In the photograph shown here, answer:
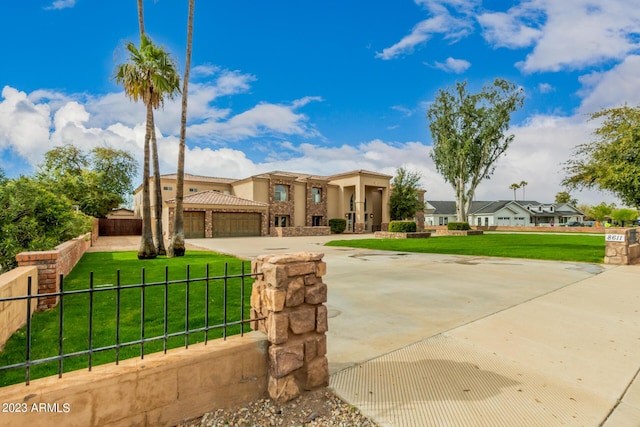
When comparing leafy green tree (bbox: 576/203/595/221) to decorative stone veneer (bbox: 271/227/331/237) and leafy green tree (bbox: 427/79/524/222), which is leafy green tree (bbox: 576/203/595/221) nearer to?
leafy green tree (bbox: 427/79/524/222)

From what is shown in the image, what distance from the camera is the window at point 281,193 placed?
36.3m

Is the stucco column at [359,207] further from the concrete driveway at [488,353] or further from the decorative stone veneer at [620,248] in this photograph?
the concrete driveway at [488,353]

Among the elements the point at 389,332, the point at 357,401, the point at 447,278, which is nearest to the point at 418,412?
the point at 357,401

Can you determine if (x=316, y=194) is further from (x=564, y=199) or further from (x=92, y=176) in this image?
(x=564, y=199)

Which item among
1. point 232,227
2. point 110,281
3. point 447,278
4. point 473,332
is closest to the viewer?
point 473,332

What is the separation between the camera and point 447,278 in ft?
30.2

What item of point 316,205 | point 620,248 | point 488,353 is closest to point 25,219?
point 488,353

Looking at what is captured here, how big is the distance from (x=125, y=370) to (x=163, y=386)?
1.11ft

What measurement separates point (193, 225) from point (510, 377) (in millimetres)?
28960

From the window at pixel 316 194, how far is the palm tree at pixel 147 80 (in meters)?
26.0

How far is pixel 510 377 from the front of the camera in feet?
11.3

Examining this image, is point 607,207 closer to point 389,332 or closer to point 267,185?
point 267,185

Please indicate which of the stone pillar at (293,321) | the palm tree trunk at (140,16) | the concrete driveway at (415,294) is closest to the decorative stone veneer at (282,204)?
the palm tree trunk at (140,16)

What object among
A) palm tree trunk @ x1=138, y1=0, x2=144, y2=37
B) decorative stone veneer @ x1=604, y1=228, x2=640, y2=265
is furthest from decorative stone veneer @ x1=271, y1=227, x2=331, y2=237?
decorative stone veneer @ x1=604, y1=228, x2=640, y2=265
